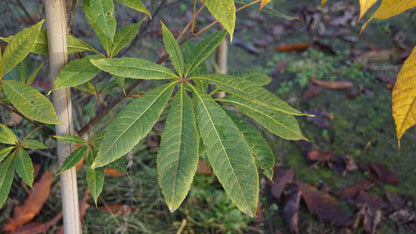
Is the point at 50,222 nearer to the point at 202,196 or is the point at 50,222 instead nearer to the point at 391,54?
the point at 202,196

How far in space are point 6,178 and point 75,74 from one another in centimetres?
32

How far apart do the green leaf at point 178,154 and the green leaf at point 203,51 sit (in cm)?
12

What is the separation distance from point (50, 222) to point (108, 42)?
96 cm

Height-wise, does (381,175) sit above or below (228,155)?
below

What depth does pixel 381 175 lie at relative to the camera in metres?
2.03

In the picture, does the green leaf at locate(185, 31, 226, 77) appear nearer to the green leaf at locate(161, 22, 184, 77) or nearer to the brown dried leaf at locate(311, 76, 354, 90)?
the green leaf at locate(161, 22, 184, 77)

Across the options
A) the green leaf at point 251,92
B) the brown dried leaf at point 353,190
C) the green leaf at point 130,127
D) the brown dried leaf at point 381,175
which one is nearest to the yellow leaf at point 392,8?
the green leaf at point 251,92

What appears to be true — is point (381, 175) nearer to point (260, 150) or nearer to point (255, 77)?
point (255, 77)

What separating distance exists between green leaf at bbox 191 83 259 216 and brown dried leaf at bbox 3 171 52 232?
115 cm

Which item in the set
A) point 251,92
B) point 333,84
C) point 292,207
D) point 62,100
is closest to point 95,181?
point 62,100

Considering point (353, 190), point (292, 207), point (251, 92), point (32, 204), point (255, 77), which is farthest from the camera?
point (353, 190)

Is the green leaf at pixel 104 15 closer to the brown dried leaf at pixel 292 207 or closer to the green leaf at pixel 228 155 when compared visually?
the green leaf at pixel 228 155

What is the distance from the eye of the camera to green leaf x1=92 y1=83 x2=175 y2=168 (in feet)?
2.44

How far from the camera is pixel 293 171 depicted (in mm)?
2049
